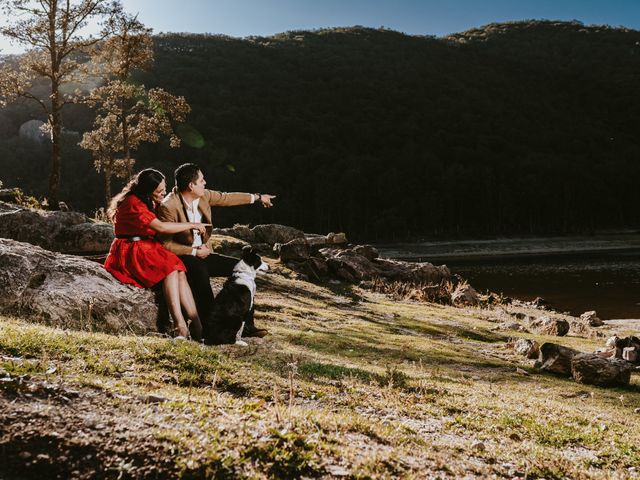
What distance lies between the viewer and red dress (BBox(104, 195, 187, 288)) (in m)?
7.11

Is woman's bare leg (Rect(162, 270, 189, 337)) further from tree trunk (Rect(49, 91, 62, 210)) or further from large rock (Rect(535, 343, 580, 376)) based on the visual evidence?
tree trunk (Rect(49, 91, 62, 210))

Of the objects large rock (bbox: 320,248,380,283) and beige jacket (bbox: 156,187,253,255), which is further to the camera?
large rock (bbox: 320,248,380,283)

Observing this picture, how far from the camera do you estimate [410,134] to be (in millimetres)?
153500

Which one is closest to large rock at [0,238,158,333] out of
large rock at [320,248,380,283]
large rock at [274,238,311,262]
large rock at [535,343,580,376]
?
large rock at [535,343,580,376]

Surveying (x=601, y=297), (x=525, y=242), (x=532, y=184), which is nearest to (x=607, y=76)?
(x=532, y=184)

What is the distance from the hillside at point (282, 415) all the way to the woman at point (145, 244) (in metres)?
1.06

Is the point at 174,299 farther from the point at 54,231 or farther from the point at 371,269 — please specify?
the point at 371,269

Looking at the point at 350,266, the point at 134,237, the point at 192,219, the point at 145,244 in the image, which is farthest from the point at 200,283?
the point at 350,266

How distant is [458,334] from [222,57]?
174274 mm

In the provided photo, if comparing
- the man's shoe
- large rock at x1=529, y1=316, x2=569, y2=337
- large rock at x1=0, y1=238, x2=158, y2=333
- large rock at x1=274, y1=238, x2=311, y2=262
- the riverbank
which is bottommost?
the riverbank

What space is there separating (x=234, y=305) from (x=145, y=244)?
1.69 m

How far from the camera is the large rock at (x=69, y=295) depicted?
7227 mm

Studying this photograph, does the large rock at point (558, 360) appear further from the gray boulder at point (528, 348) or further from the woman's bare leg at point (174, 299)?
the woman's bare leg at point (174, 299)

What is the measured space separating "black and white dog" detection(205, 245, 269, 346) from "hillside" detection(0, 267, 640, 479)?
379 millimetres
